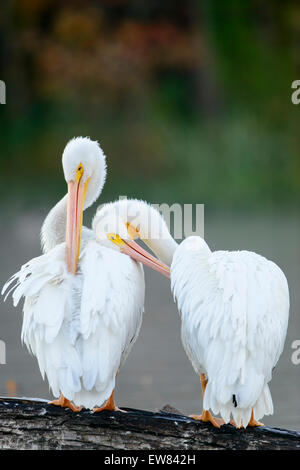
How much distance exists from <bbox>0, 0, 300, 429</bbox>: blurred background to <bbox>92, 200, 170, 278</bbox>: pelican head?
7.27m

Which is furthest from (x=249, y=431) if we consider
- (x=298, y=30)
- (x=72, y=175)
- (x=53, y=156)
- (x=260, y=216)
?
(x=298, y=30)

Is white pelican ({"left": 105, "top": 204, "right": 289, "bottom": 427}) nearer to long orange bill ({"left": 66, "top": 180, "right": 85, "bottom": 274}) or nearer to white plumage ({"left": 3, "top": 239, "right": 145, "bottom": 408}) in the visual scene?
white plumage ({"left": 3, "top": 239, "right": 145, "bottom": 408})

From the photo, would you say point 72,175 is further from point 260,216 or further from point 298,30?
point 298,30

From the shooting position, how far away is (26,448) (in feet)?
12.4

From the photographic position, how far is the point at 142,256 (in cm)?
468

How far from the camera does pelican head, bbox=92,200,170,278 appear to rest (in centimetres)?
471

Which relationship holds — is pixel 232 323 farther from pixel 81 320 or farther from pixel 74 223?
pixel 74 223

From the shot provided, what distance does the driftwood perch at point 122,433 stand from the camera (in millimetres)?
3729

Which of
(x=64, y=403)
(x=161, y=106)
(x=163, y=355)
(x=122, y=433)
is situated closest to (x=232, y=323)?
(x=122, y=433)

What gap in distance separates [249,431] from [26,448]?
95 centimetres

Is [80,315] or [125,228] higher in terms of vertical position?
[125,228]

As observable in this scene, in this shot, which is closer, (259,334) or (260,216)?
(259,334)

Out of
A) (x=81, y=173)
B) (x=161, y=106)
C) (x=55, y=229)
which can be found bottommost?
(x=55, y=229)

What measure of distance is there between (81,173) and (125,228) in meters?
0.49
